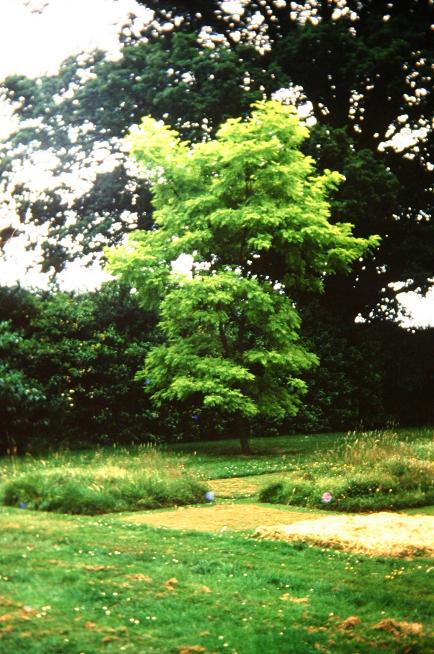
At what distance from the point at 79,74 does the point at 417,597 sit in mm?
20656

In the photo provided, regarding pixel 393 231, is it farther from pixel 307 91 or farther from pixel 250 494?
pixel 250 494

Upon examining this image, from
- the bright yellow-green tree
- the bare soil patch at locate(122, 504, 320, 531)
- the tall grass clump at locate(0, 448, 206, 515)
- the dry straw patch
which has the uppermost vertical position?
the bright yellow-green tree

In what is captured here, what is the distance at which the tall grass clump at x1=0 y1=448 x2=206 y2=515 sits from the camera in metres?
10.7

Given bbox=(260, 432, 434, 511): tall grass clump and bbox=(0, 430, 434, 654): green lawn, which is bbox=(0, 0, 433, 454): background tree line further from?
bbox=(0, 430, 434, 654): green lawn

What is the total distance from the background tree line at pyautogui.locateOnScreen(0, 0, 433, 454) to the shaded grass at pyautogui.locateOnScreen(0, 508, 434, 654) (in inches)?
451

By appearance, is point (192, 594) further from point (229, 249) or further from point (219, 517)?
point (229, 249)

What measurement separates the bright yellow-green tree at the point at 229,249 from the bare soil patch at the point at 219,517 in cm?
600

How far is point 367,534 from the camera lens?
889 centimetres

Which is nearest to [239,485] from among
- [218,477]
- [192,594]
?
[218,477]

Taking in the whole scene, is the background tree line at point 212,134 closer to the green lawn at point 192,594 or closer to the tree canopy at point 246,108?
the tree canopy at point 246,108

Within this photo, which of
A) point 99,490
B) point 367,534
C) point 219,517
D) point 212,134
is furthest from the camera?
point 212,134

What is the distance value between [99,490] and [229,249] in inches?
352

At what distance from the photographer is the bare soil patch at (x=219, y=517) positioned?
972 centimetres

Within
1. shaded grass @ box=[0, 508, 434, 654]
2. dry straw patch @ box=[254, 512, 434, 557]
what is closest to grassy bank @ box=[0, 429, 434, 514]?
dry straw patch @ box=[254, 512, 434, 557]
